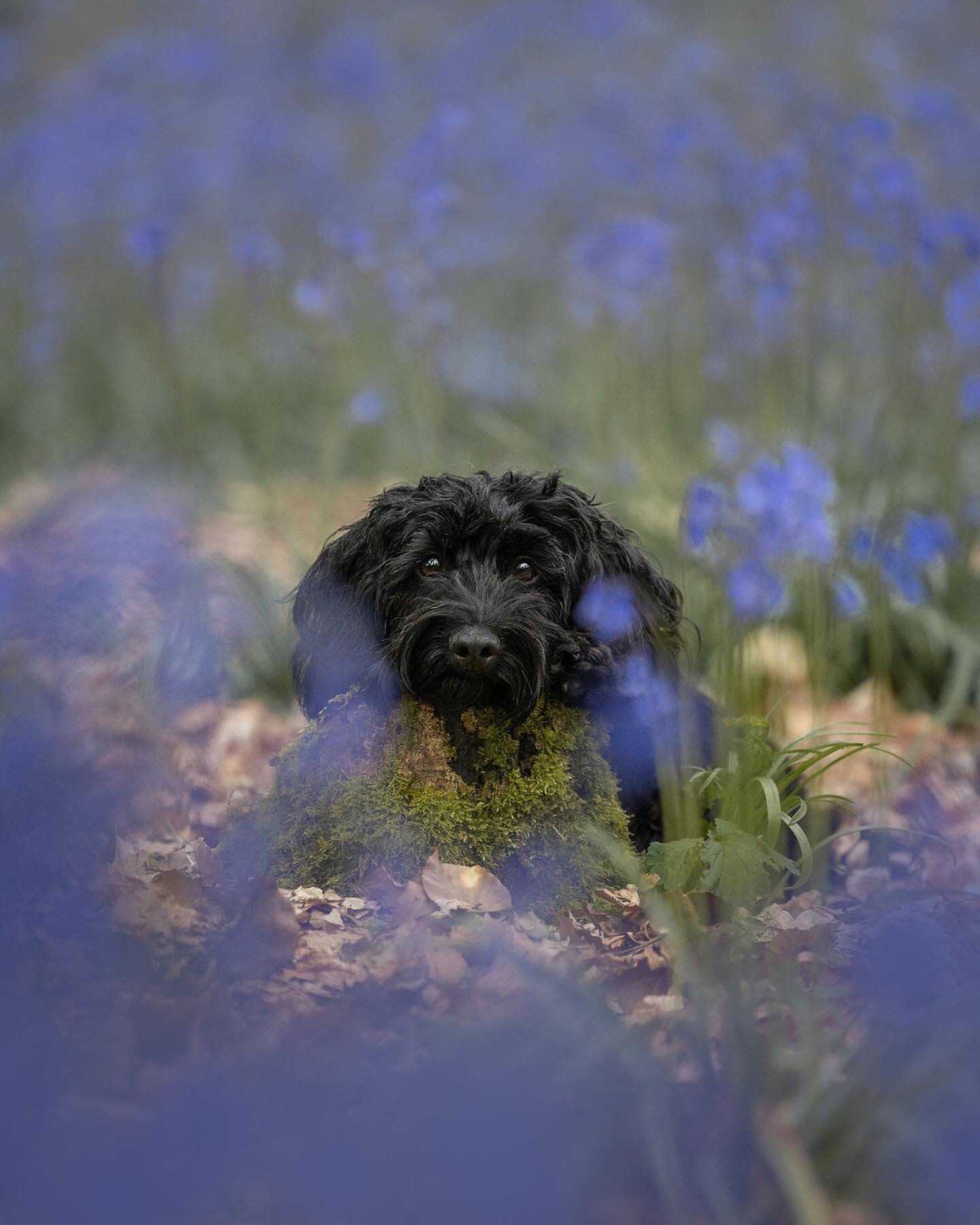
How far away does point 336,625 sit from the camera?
3.06m

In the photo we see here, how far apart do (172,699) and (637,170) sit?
14.5 feet

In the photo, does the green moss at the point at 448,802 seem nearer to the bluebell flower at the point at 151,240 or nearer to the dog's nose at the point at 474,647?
the dog's nose at the point at 474,647

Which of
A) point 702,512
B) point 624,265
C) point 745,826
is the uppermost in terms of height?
point 624,265

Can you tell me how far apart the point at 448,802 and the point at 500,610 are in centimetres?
47

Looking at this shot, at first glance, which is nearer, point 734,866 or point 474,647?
point 474,647

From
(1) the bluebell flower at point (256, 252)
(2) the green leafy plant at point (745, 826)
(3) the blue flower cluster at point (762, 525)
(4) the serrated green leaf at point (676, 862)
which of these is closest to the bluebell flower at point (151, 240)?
(1) the bluebell flower at point (256, 252)

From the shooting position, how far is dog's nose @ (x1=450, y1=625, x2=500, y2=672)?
8.50ft

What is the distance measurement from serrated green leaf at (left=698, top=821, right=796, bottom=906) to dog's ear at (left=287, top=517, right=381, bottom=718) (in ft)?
2.92

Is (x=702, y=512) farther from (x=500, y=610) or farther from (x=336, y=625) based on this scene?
(x=336, y=625)

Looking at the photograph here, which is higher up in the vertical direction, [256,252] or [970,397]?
[256,252]

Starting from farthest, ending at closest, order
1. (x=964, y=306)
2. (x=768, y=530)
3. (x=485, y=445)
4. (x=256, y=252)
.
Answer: (x=485, y=445), (x=256, y=252), (x=964, y=306), (x=768, y=530)

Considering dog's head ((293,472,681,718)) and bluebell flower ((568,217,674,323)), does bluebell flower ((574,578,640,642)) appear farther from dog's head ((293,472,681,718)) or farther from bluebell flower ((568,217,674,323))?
bluebell flower ((568,217,674,323))

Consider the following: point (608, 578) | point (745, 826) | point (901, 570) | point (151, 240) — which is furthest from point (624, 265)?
point (745, 826)

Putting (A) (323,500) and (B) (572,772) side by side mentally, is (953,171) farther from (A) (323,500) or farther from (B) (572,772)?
(B) (572,772)
